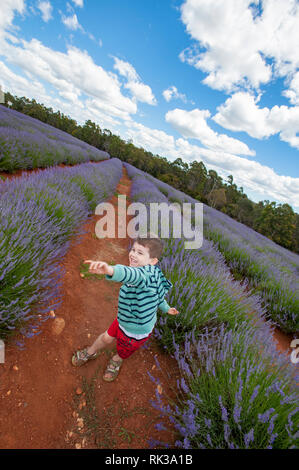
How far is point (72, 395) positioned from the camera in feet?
4.87

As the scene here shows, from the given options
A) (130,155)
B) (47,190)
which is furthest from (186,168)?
(47,190)

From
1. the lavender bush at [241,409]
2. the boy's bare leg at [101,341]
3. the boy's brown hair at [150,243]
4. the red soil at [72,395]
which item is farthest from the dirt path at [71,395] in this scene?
the boy's brown hair at [150,243]

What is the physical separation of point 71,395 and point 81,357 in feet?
0.88

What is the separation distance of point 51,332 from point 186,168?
5978cm

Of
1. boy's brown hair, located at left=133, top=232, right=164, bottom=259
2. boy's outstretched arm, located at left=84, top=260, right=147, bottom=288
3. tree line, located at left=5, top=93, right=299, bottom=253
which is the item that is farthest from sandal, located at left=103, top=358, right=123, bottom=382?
tree line, located at left=5, top=93, right=299, bottom=253

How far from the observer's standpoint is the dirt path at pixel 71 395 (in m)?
1.26

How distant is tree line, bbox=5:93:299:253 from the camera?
1224 inches

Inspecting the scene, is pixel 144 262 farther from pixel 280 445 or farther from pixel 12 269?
pixel 280 445

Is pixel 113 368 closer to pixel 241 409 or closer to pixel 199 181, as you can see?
pixel 241 409

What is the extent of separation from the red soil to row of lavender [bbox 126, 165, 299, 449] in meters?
0.15

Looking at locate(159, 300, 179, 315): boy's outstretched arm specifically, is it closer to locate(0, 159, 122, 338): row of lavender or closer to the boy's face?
the boy's face

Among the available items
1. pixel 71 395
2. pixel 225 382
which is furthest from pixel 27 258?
pixel 225 382

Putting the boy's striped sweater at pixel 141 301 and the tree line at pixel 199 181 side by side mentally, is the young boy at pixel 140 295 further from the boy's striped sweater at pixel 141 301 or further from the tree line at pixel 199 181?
the tree line at pixel 199 181
